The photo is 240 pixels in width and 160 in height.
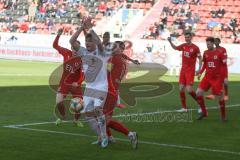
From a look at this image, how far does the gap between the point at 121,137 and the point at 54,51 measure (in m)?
32.3

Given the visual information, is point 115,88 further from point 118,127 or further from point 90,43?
point 90,43

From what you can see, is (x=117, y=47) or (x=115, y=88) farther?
(x=117, y=47)

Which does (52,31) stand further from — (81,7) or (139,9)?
(139,9)

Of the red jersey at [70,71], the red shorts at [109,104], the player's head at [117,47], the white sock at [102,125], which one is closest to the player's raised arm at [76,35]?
the red shorts at [109,104]

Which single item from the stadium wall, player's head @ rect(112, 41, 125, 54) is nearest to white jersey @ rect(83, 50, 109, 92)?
player's head @ rect(112, 41, 125, 54)

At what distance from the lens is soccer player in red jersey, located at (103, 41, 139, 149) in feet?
37.1

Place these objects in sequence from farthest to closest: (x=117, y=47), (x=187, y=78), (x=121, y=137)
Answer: (x=187, y=78) < (x=117, y=47) < (x=121, y=137)

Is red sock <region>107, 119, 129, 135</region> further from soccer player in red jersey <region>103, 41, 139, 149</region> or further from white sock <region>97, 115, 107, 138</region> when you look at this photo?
white sock <region>97, 115, 107, 138</region>

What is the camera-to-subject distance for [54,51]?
146ft

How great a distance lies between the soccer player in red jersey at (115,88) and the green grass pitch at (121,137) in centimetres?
31

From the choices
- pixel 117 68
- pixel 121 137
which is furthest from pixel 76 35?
pixel 117 68

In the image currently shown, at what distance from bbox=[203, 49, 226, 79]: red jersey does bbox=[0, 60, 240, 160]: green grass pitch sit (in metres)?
1.19

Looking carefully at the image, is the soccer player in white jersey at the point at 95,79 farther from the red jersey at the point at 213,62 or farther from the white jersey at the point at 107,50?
the red jersey at the point at 213,62

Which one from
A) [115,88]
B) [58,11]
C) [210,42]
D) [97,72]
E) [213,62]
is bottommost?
[58,11]
